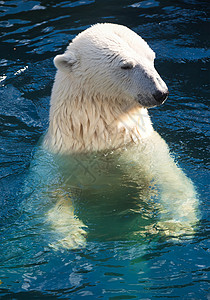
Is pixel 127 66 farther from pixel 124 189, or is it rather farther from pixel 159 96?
pixel 124 189

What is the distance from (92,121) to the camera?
4.33 metres

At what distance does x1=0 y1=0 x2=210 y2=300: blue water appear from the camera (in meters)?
3.39

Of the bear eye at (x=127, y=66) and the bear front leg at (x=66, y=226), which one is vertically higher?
the bear eye at (x=127, y=66)

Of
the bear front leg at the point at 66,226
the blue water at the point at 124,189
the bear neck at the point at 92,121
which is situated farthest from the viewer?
the bear neck at the point at 92,121

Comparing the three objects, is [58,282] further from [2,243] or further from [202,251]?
[202,251]

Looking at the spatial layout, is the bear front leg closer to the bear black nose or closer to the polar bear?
the polar bear

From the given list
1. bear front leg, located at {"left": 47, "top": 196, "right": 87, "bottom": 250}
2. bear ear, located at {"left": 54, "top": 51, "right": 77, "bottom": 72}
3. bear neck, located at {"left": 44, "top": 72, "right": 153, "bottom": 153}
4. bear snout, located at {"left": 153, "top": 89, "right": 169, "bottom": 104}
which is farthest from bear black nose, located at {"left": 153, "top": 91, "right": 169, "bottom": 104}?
bear front leg, located at {"left": 47, "top": 196, "right": 87, "bottom": 250}

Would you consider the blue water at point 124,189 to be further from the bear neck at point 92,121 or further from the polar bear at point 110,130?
the bear neck at point 92,121

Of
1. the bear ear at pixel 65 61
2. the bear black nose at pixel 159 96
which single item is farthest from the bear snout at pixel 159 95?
the bear ear at pixel 65 61

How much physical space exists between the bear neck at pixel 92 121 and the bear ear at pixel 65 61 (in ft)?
0.52

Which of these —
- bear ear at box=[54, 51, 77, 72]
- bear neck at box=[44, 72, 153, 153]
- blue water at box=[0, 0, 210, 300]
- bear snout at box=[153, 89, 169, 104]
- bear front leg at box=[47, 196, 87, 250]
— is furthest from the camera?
bear neck at box=[44, 72, 153, 153]

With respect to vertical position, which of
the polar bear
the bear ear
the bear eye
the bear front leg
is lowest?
the bear front leg

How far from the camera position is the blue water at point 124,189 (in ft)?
11.1

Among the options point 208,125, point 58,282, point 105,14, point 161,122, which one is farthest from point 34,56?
point 58,282
